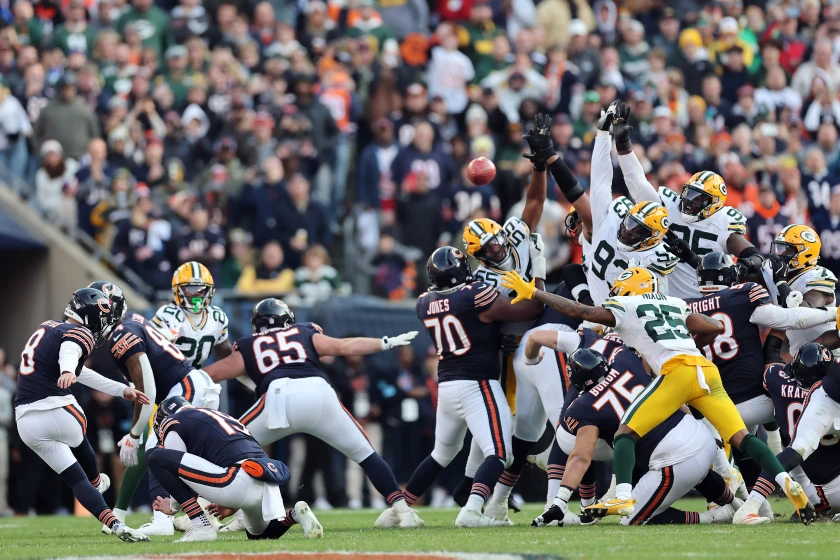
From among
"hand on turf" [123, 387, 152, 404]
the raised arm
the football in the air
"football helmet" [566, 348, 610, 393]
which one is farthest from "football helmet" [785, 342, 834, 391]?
"hand on turf" [123, 387, 152, 404]

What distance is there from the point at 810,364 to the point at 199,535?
14.1ft

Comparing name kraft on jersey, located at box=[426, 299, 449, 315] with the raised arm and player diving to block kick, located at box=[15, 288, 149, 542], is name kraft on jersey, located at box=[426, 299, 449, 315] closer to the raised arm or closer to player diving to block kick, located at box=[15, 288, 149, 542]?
the raised arm

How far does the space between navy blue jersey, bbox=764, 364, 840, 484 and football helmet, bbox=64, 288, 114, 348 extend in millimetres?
4753

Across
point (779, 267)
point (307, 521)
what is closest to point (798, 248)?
point (779, 267)

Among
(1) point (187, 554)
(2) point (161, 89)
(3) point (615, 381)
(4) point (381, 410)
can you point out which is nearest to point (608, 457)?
(3) point (615, 381)

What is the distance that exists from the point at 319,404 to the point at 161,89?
7.95 metres

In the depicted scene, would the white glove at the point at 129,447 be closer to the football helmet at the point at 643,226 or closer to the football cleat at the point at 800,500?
the football helmet at the point at 643,226

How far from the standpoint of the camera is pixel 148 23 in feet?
60.3

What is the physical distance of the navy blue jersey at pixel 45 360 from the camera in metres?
9.99

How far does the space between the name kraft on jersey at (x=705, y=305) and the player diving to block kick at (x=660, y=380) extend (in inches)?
34.3

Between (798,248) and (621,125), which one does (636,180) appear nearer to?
(621,125)

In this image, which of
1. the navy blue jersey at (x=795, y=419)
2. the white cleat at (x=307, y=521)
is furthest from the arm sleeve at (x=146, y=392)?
the navy blue jersey at (x=795, y=419)

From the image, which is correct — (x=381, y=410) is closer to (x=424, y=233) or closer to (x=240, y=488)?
(x=424, y=233)

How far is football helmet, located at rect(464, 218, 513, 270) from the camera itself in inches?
422
